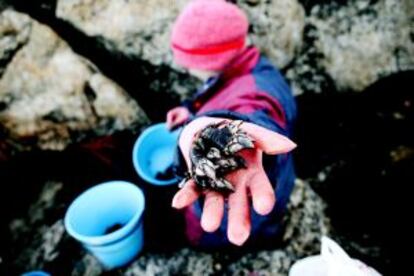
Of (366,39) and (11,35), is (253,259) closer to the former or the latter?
(366,39)

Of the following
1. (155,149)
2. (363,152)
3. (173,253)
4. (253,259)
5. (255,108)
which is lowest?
(363,152)

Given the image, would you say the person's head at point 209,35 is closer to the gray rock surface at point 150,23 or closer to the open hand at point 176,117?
the open hand at point 176,117

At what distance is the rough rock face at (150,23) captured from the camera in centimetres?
401

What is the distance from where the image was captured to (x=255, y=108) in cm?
Answer: 235

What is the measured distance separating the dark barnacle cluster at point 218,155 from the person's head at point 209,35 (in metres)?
1.05

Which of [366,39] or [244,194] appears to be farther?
[366,39]

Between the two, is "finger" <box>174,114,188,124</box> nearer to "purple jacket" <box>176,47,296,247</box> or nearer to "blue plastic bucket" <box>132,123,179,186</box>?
"purple jacket" <box>176,47,296,247</box>

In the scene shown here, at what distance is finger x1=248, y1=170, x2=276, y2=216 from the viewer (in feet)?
5.00

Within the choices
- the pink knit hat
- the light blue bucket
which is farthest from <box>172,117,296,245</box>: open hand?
the light blue bucket

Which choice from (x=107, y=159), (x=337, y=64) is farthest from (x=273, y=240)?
(x=337, y=64)

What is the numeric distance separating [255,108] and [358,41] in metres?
2.47

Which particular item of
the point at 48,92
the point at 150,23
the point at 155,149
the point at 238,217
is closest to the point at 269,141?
the point at 238,217

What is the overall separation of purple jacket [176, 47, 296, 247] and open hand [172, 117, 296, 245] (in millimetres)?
382

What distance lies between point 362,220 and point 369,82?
1464 millimetres
